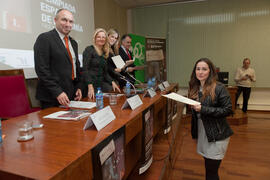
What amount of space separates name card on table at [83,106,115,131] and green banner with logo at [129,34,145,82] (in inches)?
140

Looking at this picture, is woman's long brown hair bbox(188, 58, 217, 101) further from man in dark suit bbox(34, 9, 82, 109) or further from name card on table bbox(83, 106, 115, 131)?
man in dark suit bbox(34, 9, 82, 109)

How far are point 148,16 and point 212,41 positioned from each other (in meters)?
1.94

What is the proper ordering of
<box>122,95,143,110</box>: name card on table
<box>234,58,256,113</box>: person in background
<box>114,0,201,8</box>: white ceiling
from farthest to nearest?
<box>114,0,201,8</box>: white ceiling < <box>234,58,256,113</box>: person in background < <box>122,95,143,110</box>: name card on table

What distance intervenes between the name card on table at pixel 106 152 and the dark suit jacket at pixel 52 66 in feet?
2.50

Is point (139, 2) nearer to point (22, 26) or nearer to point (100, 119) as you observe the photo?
point (22, 26)

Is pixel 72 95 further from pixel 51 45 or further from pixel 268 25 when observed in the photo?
pixel 268 25

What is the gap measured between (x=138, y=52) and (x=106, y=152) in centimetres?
409

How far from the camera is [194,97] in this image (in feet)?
5.02

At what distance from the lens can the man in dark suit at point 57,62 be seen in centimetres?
138

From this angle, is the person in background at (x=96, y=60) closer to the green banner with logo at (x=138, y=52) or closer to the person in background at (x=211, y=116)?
the person in background at (x=211, y=116)

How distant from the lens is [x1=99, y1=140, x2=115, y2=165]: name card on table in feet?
2.28

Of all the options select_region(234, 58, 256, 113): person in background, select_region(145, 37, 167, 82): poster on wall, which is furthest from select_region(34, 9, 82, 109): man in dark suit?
select_region(234, 58, 256, 113): person in background

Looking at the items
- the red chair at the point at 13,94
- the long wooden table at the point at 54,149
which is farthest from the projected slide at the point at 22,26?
the long wooden table at the point at 54,149

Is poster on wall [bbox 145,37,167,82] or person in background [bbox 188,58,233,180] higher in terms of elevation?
poster on wall [bbox 145,37,167,82]
